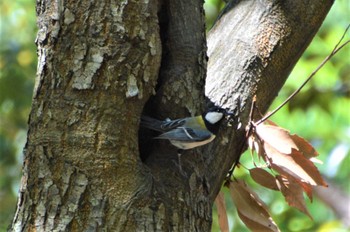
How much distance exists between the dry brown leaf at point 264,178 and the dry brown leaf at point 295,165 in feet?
0.27

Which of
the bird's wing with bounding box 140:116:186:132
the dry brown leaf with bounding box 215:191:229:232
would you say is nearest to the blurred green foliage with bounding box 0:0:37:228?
the dry brown leaf with bounding box 215:191:229:232

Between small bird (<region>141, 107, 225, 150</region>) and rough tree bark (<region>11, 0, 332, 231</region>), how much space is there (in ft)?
0.10

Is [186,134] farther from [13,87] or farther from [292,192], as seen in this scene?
[13,87]

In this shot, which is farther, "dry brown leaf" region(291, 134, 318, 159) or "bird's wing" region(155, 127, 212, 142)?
"dry brown leaf" region(291, 134, 318, 159)

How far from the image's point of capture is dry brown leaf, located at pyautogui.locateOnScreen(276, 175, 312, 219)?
8.38ft

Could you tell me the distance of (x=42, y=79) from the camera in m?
2.13

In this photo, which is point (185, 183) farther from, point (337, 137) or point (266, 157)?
point (337, 137)

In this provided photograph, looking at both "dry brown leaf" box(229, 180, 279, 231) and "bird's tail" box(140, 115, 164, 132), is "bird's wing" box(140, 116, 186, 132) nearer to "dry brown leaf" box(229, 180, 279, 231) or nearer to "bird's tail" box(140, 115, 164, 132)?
"bird's tail" box(140, 115, 164, 132)

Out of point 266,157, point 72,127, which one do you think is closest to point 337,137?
point 266,157

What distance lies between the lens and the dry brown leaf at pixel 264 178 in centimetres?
262

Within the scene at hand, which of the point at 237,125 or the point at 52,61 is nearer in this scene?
the point at 52,61

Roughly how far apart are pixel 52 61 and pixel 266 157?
0.88m

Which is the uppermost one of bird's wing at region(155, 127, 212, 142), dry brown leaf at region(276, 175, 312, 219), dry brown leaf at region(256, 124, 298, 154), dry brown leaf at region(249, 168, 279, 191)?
bird's wing at region(155, 127, 212, 142)

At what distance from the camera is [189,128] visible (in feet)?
8.00
